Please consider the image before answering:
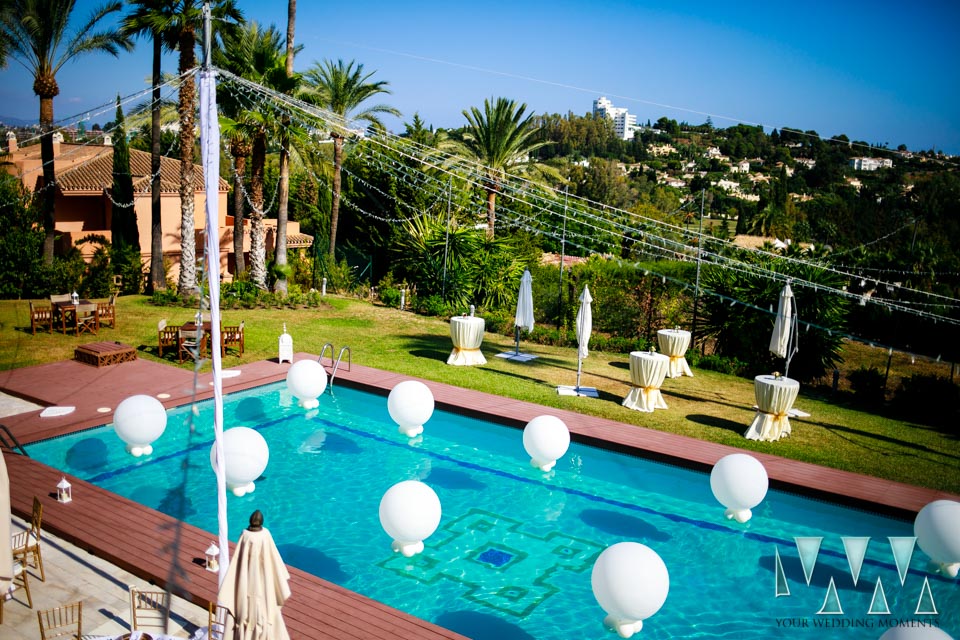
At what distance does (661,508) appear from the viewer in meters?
10.8

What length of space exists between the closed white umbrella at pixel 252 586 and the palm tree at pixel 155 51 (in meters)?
18.4

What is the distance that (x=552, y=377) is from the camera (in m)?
17.0

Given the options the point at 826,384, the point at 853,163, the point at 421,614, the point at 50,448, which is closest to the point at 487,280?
the point at 826,384

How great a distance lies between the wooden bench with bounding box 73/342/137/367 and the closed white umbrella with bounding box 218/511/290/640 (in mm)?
11946

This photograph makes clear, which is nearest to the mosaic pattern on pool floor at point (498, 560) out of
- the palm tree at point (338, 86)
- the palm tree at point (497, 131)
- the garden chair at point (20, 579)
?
the garden chair at point (20, 579)

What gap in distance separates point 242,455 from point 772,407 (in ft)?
30.3

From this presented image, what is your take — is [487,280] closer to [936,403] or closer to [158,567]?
[936,403]

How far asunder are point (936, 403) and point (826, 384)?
2869mm

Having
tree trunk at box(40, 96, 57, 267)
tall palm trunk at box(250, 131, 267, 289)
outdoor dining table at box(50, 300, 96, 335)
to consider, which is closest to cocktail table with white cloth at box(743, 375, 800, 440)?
outdoor dining table at box(50, 300, 96, 335)

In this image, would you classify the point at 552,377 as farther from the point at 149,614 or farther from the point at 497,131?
the point at 497,131

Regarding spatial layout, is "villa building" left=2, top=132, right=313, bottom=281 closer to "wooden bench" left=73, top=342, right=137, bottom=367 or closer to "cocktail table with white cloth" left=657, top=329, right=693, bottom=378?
"wooden bench" left=73, top=342, right=137, bottom=367

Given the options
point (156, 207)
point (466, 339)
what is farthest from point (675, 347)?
point (156, 207)

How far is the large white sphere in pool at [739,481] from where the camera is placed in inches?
377

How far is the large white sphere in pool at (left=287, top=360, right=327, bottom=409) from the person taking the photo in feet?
44.8
